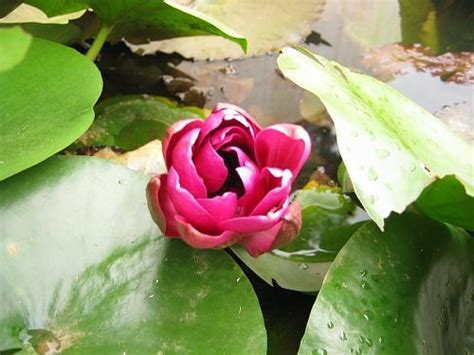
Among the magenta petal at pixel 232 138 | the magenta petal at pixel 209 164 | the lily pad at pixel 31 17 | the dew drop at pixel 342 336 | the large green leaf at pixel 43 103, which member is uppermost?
the magenta petal at pixel 232 138

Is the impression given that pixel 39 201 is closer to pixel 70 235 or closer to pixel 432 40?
pixel 70 235

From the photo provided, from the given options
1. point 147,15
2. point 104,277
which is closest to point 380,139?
point 104,277

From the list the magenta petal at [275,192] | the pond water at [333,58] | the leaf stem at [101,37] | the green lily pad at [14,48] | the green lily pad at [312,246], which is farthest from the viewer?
the pond water at [333,58]

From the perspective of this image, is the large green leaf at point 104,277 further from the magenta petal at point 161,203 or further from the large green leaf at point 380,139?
the large green leaf at point 380,139

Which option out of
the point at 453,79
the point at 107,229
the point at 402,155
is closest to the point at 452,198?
the point at 402,155

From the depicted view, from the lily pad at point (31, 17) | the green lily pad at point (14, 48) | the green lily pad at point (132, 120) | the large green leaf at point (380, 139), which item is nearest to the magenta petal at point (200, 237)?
the large green leaf at point (380, 139)

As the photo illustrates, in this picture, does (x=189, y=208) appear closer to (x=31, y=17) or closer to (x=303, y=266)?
(x=303, y=266)

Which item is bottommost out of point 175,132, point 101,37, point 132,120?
point 132,120
